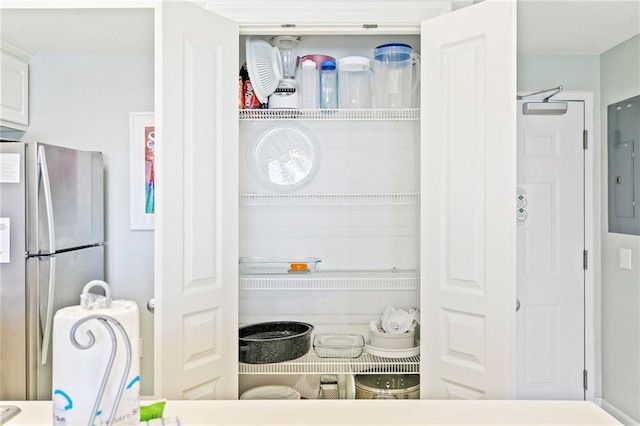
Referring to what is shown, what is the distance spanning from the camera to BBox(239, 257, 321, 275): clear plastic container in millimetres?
2658

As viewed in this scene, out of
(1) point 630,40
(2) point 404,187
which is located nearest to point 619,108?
(1) point 630,40

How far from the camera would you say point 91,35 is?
8.93 feet

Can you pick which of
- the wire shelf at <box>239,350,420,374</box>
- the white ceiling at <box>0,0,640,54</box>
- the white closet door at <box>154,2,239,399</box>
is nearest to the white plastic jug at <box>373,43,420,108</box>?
the white ceiling at <box>0,0,640,54</box>

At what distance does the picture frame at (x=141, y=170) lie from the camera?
3062 millimetres

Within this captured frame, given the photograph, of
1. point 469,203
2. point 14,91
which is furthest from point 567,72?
point 14,91

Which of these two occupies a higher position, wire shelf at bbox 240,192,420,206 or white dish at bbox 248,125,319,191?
white dish at bbox 248,125,319,191

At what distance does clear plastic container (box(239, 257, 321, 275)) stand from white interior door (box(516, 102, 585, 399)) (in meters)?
1.31

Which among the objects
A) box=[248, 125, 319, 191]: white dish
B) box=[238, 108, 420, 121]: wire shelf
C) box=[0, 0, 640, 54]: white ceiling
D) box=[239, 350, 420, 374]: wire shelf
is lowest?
box=[239, 350, 420, 374]: wire shelf

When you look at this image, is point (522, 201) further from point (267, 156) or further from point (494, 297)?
point (267, 156)

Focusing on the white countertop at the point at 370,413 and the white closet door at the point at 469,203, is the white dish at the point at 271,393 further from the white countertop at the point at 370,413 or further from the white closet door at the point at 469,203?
the white countertop at the point at 370,413

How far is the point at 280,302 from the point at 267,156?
828mm

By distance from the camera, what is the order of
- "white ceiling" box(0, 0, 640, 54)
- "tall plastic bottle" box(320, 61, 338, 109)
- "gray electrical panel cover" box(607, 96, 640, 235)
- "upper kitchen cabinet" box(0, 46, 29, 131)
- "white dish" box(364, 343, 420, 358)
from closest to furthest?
"white ceiling" box(0, 0, 640, 54) → "white dish" box(364, 343, 420, 358) → "tall plastic bottle" box(320, 61, 338, 109) → "gray electrical panel cover" box(607, 96, 640, 235) → "upper kitchen cabinet" box(0, 46, 29, 131)

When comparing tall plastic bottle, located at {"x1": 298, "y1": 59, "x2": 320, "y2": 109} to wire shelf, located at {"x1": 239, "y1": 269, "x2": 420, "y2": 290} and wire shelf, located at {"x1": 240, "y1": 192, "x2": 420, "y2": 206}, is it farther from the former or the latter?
wire shelf, located at {"x1": 239, "y1": 269, "x2": 420, "y2": 290}

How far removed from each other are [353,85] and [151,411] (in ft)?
6.63
